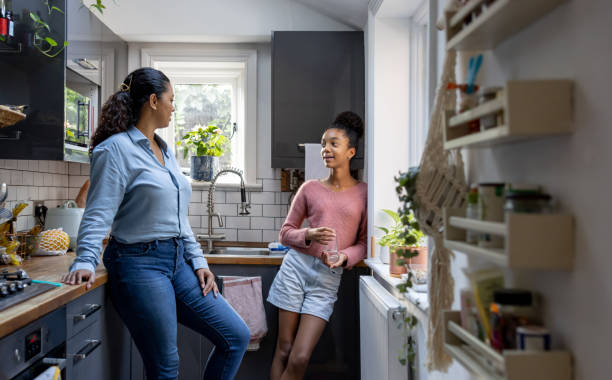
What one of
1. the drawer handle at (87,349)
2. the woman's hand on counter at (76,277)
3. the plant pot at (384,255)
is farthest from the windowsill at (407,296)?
the drawer handle at (87,349)

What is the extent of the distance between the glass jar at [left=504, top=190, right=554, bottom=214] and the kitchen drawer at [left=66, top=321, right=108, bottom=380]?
5.39 feet

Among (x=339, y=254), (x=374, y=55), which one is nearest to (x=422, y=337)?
(x=339, y=254)

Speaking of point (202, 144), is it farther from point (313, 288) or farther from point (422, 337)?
point (422, 337)

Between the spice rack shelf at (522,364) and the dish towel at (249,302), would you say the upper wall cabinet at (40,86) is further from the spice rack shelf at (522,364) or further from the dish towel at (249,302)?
the spice rack shelf at (522,364)

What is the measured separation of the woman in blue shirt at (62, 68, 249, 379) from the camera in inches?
73.5

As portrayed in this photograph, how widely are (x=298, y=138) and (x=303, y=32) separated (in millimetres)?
639

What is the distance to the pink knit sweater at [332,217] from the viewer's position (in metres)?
2.60

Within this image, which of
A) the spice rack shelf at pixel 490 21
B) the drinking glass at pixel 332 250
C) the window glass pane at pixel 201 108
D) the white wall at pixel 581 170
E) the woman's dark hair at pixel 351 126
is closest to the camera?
the white wall at pixel 581 170

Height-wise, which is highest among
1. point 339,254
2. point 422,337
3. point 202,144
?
point 202,144

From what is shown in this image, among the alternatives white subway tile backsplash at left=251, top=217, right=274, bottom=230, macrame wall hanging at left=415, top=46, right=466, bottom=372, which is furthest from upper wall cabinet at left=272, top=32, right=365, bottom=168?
macrame wall hanging at left=415, top=46, right=466, bottom=372

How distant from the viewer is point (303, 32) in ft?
10.0

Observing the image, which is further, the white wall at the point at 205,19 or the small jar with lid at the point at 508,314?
the white wall at the point at 205,19

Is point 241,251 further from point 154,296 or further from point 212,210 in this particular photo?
point 154,296

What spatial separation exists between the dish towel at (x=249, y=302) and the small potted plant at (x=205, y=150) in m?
0.77
